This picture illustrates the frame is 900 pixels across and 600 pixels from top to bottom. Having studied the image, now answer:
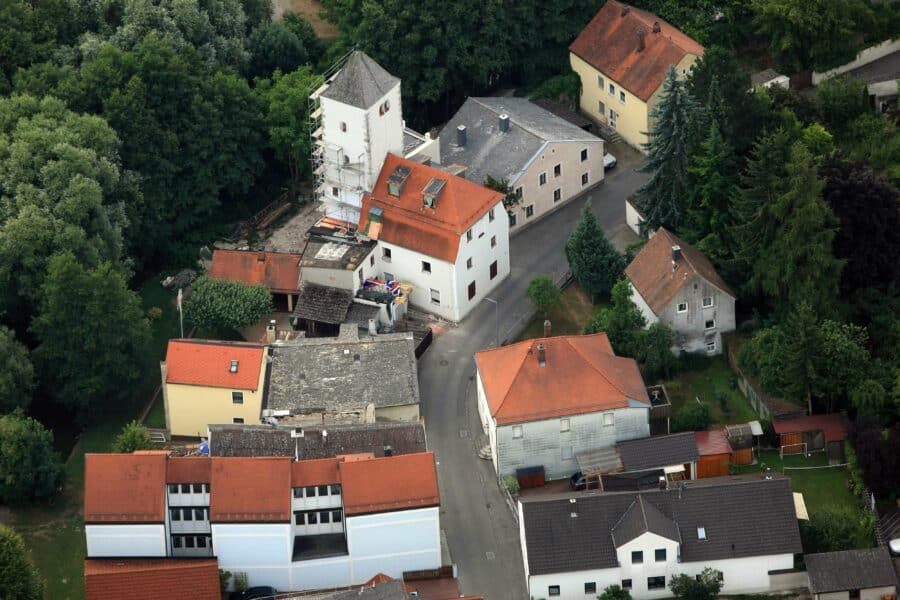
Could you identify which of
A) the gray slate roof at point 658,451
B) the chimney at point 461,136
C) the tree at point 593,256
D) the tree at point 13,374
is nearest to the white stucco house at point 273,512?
the tree at point 13,374

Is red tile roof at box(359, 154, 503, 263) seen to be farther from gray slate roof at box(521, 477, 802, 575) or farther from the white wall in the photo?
the white wall

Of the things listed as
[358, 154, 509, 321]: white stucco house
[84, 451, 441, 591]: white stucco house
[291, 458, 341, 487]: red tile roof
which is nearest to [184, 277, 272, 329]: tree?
[358, 154, 509, 321]: white stucco house

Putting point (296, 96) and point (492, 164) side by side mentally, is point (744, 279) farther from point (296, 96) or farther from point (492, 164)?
point (296, 96)

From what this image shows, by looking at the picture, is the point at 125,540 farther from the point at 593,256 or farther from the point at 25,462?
the point at 593,256

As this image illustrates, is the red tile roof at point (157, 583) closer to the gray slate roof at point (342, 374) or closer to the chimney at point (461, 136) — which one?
the gray slate roof at point (342, 374)

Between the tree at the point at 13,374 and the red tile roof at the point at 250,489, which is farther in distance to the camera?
the tree at the point at 13,374

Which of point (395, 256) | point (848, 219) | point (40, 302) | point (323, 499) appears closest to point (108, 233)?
point (40, 302)
